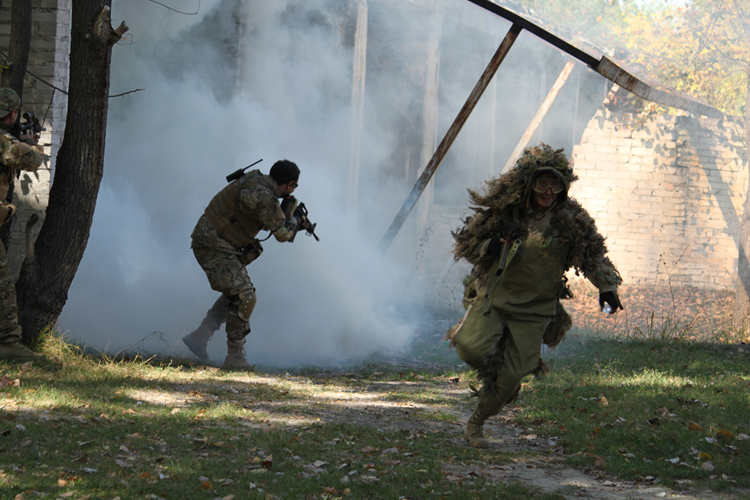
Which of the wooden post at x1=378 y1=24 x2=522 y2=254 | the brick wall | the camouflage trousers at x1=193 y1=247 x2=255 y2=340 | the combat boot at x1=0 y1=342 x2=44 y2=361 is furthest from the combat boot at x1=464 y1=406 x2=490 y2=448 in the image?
the brick wall

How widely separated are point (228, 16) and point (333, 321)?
5.82 metres

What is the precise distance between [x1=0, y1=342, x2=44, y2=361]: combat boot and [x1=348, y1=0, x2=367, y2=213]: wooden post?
24.3 ft

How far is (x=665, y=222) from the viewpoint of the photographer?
14328mm

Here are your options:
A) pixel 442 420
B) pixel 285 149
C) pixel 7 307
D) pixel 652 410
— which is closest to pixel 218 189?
pixel 285 149

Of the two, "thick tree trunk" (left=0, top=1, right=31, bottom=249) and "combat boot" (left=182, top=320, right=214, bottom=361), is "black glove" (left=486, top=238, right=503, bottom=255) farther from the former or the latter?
"thick tree trunk" (left=0, top=1, right=31, bottom=249)

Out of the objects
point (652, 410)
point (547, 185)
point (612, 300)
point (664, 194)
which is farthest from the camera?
point (664, 194)

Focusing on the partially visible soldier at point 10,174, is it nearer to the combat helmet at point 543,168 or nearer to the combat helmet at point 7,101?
the combat helmet at point 7,101

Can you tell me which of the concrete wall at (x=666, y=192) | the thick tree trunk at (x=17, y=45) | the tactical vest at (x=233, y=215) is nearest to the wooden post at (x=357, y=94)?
the concrete wall at (x=666, y=192)

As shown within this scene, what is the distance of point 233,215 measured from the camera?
6348mm

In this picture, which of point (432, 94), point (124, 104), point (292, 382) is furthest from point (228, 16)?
point (292, 382)

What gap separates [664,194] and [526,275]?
11452 mm

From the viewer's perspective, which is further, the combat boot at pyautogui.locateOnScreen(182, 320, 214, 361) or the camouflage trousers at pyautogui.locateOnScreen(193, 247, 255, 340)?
the combat boot at pyautogui.locateOnScreen(182, 320, 214, 361)

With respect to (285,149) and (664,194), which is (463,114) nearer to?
(285,149)

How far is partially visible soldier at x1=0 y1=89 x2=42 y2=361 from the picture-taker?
5.22m
